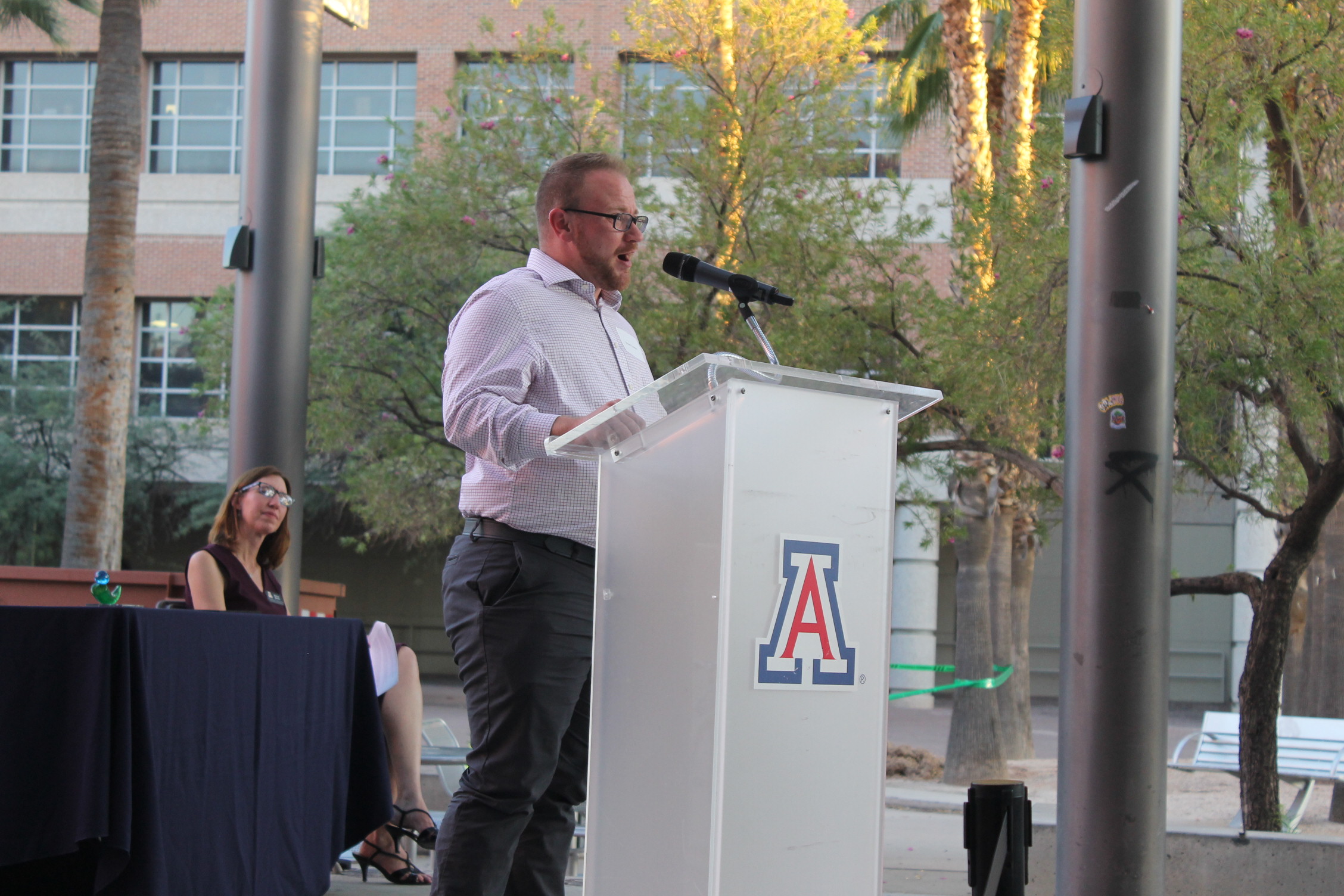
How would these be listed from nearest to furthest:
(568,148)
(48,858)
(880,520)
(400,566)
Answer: (880,520), (48,858), (568,148), (400,566)

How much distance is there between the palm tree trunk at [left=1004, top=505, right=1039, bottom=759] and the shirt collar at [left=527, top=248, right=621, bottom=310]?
9771 millimetres

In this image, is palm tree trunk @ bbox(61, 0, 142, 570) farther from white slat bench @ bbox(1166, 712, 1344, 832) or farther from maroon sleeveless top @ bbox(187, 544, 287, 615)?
white slat bench @ bbox(1166, 712, 1344, 832)

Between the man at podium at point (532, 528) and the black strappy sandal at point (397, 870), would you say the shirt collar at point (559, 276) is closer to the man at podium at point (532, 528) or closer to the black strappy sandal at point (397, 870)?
the man at podium at point (532, 528)

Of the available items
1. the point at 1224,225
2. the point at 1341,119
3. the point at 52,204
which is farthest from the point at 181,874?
the point at 52,204

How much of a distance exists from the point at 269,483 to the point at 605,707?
3291 millimetres

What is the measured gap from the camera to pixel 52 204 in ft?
85.5

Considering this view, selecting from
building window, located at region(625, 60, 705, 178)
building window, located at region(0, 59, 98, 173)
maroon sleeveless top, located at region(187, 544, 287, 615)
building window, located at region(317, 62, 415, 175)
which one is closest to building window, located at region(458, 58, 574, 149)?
building window, located at region(625, 60, 705, 178)

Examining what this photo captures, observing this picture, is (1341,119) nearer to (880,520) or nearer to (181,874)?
(880,520)

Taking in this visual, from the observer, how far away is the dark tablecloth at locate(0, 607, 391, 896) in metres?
3.27

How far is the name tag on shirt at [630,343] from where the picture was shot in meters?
3.22

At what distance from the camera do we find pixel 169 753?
363cm

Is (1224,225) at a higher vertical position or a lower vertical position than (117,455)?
higher

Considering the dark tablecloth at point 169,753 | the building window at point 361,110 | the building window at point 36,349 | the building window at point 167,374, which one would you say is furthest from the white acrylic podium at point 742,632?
the building window at point 36,349

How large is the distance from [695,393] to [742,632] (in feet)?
1.47
